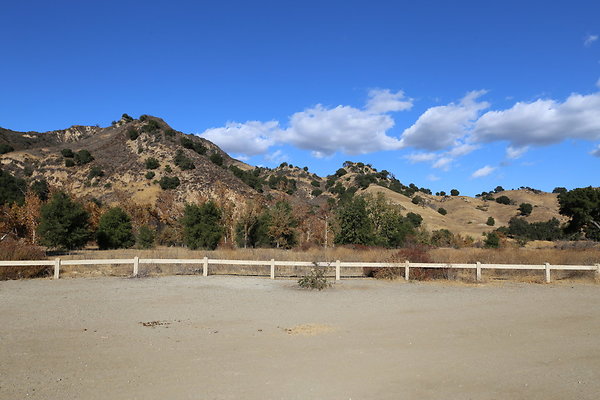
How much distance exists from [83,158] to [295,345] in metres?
85.2

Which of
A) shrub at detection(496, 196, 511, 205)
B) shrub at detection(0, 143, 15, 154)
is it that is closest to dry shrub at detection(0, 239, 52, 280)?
shrub at detection(0, 143, 15, 154)

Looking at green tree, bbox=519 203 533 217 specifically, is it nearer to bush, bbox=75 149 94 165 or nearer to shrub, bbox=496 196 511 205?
shrub, bbox=496 196 511 205

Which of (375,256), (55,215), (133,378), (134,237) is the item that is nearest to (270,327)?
(133,378)

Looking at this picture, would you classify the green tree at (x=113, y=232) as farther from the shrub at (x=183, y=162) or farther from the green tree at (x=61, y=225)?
the shrub at (x=183, y=162)

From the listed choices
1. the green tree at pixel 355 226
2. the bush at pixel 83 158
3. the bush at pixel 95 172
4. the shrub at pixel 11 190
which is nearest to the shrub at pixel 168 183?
the bush at pixel 95 172

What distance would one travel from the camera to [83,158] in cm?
8294

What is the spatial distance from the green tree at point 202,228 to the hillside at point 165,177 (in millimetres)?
23464

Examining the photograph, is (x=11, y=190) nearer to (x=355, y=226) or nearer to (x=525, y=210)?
(x=355, y=226)

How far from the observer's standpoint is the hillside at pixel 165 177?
74812mm

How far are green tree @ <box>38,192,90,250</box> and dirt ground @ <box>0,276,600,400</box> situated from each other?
26.5 meters

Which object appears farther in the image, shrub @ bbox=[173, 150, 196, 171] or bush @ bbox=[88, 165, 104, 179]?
shrub @ bbox=[173, 150, 196, 171]

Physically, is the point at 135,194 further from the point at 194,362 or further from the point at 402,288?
the point at 194,362

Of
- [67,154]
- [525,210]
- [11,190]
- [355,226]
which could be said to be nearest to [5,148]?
[67,154]

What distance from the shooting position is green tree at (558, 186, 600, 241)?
48.4m
